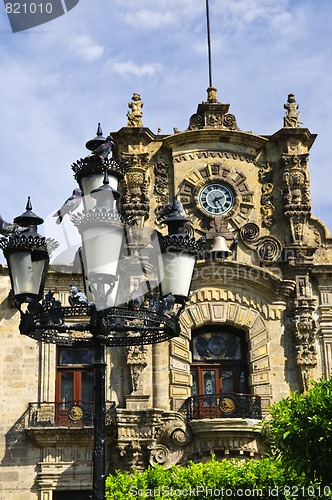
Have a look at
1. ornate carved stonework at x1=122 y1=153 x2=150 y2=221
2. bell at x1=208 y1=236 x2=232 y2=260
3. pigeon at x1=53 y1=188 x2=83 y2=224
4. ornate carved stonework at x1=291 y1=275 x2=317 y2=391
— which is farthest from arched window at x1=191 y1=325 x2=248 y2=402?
pigeon at x1=53 y1=188 x2=83 y2=224

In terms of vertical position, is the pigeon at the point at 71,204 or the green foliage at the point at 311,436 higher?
the pigeon at the point at 71,204

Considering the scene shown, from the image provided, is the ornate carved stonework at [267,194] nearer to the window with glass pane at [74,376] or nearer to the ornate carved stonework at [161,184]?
the ornate carved stonework at [161,184]

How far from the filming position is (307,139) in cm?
2403

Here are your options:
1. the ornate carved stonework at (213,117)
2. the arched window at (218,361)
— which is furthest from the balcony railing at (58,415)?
the ornate carved stonework at (213,117)

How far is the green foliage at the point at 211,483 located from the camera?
17.7m

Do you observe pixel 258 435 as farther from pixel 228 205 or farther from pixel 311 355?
pixel 228 205

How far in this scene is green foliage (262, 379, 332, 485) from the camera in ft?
45.8

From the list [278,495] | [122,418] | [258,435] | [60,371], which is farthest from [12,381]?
[278,495]

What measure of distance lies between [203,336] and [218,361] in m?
0.75

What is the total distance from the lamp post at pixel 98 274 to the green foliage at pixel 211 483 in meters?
7.32

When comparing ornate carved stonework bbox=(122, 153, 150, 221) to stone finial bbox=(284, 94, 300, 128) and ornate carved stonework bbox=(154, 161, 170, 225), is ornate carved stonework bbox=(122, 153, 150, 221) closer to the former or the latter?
ornate carved stonework bbox=(154, 161, 170, 225)

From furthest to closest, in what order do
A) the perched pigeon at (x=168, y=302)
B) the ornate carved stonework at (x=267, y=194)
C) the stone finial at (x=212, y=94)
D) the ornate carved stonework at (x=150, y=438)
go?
the stone finial at (x=212, y=94)
the ornate carved stonework at (x=267, y=194)
the ornate carved stonework at (x=150, y=438)
the perched pigeon at (x=168, y=302)

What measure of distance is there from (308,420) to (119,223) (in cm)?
555

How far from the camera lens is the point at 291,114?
24.1 m
